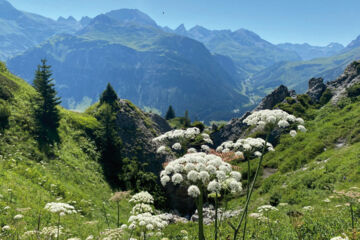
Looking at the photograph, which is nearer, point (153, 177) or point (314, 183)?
point (314, 183)

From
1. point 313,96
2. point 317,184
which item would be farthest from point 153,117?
point 317,184

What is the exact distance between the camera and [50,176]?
22.8 m

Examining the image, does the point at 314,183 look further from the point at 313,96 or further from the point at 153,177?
the point at 313,96

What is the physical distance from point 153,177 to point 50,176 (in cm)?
1657

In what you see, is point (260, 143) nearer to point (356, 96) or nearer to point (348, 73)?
point (356, 96)

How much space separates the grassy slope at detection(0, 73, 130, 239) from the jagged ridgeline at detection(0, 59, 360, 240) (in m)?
0.12

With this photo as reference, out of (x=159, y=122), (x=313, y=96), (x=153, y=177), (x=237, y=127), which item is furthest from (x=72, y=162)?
(x=313, y=96)

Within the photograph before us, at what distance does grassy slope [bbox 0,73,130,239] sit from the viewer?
14438mm

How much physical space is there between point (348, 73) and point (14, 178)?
72045 millimetres

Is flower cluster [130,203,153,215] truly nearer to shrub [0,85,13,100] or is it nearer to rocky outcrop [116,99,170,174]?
rocky outcrop [116,99,170,174]

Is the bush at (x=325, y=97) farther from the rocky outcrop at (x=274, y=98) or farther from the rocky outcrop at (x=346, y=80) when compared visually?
the rocky outcrop at (x=274, y=98)

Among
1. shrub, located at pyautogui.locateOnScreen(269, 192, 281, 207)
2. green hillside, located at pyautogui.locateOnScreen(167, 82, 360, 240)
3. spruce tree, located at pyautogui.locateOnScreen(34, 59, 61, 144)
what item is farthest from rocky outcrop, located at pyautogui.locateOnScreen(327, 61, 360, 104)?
spruce tree, located at pyautogui.locateOnScreen(34, 59, 61, 144)

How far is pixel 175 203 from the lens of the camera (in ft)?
111

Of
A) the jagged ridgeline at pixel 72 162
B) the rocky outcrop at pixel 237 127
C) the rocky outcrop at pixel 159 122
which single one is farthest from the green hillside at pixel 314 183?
the rocky outcrop at pixel 159 122
